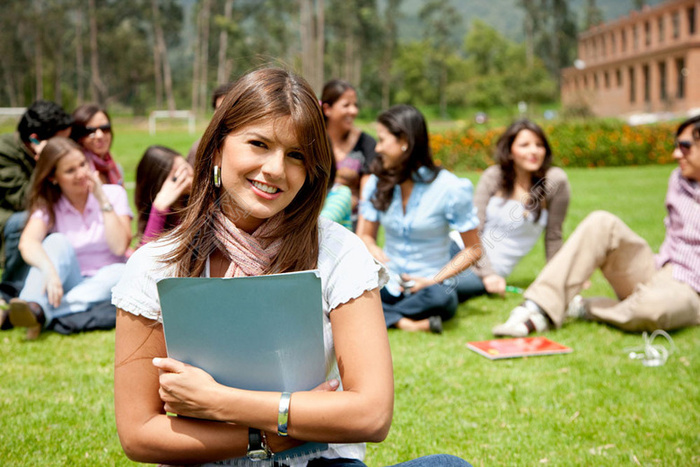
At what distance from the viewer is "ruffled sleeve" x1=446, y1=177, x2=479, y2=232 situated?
4.57m

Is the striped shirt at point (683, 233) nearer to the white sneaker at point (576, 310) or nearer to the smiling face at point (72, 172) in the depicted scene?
the white sneaker at point (576, 310)

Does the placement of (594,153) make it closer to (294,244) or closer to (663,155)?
(663,155)

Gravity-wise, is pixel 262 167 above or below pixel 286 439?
above

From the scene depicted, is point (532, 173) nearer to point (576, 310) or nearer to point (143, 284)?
point (576, 310)

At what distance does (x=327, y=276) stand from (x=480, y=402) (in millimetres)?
1922

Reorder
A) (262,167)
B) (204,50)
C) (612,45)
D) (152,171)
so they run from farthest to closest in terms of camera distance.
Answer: (612,45), (204,50), (152,171), (262,167)

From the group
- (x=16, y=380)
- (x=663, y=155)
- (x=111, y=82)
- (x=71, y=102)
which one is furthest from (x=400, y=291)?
(x=111, y=82)

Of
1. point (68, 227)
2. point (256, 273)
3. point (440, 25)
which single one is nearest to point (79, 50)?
point (440, 25)

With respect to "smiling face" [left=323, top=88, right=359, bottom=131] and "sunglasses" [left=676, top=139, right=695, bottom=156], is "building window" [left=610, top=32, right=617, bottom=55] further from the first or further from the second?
"sunglasses" [left=676, top=139, right=695, bottom=156]

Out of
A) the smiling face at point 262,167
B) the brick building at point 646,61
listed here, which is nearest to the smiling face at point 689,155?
the smiling face at point 262,167

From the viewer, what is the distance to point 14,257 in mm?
4867

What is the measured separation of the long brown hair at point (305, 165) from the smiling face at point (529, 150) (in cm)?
396

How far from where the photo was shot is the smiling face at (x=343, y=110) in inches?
221

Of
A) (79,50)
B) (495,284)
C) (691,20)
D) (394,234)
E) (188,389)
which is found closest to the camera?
(188,389)
